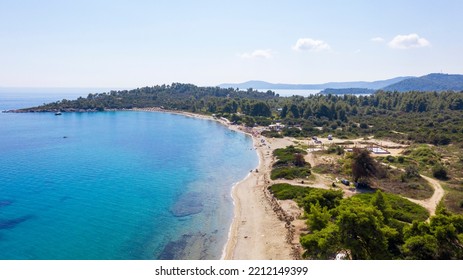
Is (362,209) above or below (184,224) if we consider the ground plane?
above

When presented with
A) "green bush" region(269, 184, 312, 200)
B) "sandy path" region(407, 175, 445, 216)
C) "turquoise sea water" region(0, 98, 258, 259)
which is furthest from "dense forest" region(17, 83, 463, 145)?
"green bush" region(269, 184, 312, 200)

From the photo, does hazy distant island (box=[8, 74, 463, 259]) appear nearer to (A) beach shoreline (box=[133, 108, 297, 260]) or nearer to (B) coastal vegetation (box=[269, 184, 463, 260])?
(B) coastal vegetation (box=[269, 184, 463, 260])

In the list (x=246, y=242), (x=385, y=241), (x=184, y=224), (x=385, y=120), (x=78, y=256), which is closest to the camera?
(x=385, y=241)

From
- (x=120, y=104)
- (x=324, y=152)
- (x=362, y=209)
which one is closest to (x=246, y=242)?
(x=362, y=209)

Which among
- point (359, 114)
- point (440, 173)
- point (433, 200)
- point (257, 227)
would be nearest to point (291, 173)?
point (257, 227)

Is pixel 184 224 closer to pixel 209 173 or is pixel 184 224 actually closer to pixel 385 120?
pixel 209 173

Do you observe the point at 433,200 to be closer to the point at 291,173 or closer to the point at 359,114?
the point at 291,173

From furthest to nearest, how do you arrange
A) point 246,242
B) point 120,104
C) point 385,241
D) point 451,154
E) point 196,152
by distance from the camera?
point 120,104
point 196,152
point 451,154
point 246,242
point 385,241
